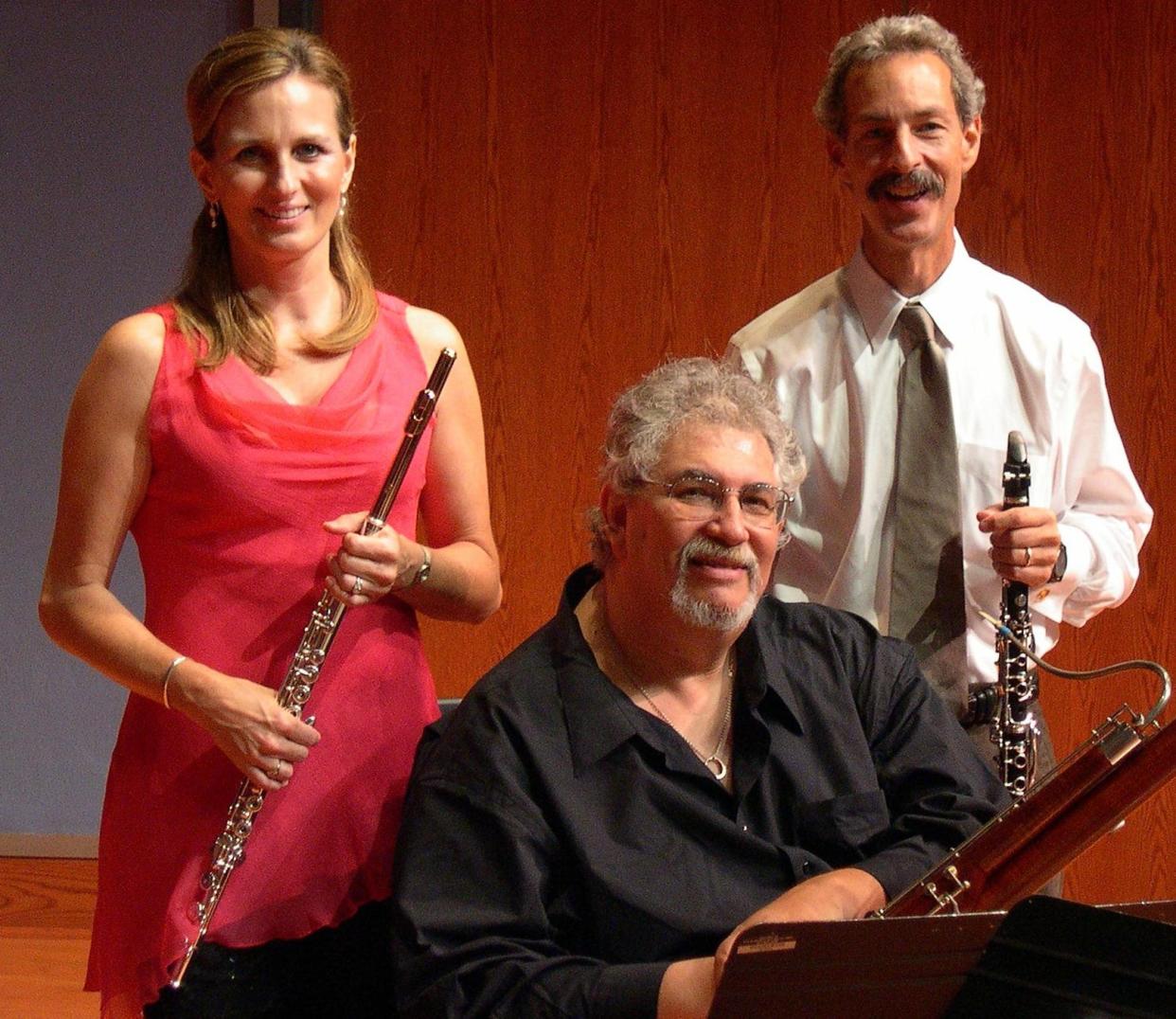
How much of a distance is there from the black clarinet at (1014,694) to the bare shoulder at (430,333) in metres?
0.69

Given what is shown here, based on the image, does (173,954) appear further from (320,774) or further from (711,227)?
(711,227)

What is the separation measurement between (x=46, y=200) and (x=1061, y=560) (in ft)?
8.35

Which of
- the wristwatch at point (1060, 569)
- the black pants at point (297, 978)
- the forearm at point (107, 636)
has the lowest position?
the black pants at point (297, 978)

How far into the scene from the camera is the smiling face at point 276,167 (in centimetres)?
183

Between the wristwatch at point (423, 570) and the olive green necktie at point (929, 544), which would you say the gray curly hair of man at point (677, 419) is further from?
the olive green necktie at point (929, 544)

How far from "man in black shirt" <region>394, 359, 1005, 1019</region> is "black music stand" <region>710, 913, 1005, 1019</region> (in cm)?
25

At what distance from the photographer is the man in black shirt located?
5.23 ft

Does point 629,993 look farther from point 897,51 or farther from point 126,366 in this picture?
point 897,51

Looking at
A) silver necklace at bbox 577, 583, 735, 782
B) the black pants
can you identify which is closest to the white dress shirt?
silver necklace at bbox 577, 583, 735, 782

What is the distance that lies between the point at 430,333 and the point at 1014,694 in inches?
33.2

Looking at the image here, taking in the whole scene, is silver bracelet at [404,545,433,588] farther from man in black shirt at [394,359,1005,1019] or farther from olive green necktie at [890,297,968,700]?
olive green necktie at [890,297,968,700]

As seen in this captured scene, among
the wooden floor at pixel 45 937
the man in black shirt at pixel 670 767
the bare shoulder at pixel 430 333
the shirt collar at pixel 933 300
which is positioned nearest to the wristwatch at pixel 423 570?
the man in black shirt at pixel 670 767

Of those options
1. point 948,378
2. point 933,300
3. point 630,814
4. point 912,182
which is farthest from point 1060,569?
point 630,814

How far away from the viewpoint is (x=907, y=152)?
7.10 ft
